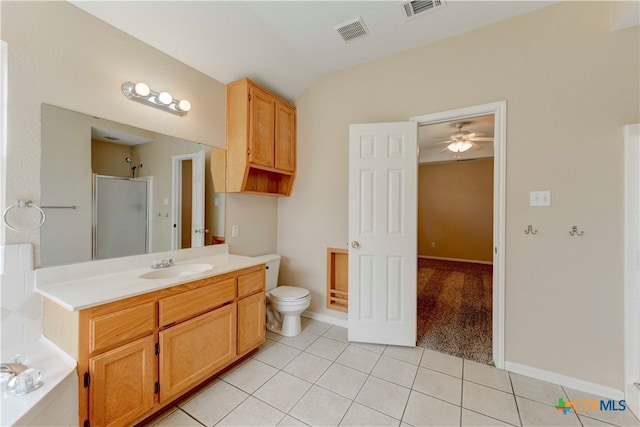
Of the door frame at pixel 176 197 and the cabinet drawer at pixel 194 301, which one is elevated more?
the door frame at pixel 176 197

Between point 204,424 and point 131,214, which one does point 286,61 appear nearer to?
point 131,214

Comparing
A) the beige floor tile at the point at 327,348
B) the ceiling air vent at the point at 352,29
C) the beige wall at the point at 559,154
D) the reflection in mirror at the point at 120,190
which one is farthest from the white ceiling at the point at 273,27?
the beige floor tile at the point at 327,348

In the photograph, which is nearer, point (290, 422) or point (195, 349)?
point (290, 422)

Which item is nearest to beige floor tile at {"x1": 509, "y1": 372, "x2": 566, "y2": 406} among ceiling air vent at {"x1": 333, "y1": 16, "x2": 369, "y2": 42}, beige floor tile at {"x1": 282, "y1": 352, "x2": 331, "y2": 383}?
beige floor tile at {"x1": 282, "y1": 352, "x2": 331, "y2": 383}

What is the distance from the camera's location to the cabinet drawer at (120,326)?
3.95ft

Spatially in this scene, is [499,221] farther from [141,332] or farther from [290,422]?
[141,332]

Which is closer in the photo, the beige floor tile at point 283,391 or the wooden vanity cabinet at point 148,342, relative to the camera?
the wooden vanity cabinet at point 148,342

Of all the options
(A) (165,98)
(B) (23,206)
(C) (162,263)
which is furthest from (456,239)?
(B) (23,206)

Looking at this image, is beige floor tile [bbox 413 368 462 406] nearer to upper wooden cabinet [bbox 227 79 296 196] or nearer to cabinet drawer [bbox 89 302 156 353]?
cabinet drawer [bbox 89 302 156 353]

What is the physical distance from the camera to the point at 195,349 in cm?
164

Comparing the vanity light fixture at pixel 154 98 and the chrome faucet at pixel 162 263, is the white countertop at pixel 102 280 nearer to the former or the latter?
the chrome faucet at pixel 162 263

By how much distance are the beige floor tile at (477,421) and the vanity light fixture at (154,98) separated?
289 cm

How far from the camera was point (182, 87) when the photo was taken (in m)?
2.07

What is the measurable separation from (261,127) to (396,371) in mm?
2449
